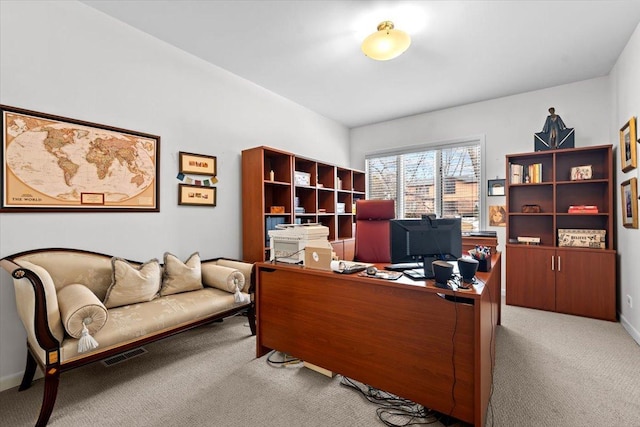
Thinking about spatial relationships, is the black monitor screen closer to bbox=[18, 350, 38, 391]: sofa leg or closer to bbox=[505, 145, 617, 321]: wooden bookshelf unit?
bbox=[505, 145, 617, 321]: wooden bookshelf unit

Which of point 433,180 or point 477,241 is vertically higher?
point 433,180

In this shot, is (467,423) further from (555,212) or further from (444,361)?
(555,212)

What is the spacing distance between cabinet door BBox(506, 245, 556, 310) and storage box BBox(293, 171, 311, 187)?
2794 mm

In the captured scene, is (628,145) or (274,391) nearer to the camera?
(274,391)

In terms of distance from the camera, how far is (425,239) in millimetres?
1862

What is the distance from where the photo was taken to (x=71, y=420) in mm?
1686

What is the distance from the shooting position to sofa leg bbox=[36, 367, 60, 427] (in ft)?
5.32

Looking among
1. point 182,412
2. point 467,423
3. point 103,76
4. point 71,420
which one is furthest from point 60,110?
point 467,423

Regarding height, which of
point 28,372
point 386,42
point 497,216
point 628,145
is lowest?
point 28,372

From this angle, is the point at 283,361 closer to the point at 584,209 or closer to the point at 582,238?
the point at 582,238

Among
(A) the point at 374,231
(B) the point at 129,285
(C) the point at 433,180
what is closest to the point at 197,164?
(B) the point at 129,285

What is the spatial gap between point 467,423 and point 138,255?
2.84 meters

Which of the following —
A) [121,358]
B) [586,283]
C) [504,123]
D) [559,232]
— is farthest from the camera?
[504,123]

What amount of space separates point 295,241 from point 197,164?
64.3 inches
